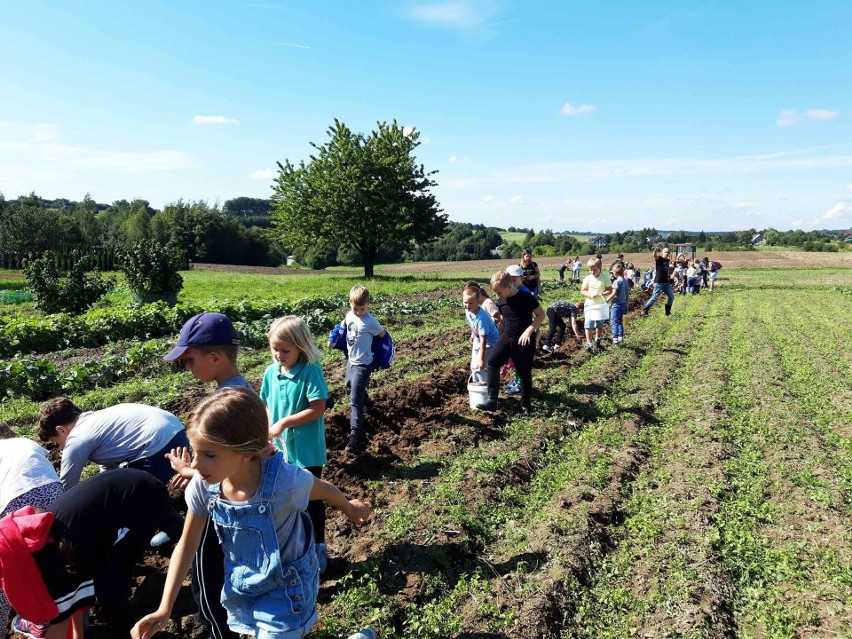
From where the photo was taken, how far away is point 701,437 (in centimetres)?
621

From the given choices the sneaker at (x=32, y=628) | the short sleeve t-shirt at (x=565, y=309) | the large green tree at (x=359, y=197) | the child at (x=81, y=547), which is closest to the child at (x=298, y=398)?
the child at (x=81, y=547)

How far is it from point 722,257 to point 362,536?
199 ft

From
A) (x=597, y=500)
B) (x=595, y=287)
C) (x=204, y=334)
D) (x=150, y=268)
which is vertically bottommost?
(x=597, y=500)

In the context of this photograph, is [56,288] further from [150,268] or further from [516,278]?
[516,278]

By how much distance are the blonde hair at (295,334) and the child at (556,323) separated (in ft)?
24.7

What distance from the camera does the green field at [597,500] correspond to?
3.42m

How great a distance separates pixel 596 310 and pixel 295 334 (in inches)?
309

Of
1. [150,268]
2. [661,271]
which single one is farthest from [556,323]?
[150,268]

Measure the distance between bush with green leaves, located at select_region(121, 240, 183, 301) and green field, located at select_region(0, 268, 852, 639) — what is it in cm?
1016

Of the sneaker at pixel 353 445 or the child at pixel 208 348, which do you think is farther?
the sneaker at pixel 353 445

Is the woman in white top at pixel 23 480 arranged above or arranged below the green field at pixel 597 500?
above

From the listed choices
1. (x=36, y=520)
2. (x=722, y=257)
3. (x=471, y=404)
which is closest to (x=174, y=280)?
(x=471, y=404)

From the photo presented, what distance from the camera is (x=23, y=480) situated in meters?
3.04

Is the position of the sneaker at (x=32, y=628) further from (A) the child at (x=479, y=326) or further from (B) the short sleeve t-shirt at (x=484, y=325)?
(B) the short sleeve t-shirt at (x=484, y=325)
